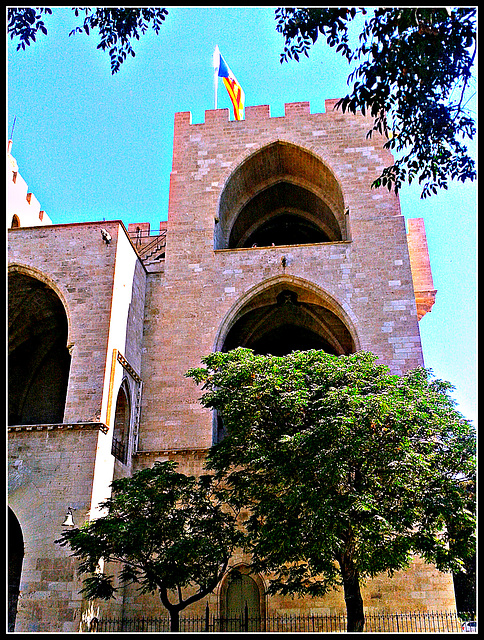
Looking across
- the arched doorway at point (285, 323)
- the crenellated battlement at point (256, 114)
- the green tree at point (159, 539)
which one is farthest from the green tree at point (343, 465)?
the crenellated battlement at point (256, 114)

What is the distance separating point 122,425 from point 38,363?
18.5 feet

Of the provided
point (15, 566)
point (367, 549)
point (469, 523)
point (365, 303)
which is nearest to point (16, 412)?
point (15, 566)

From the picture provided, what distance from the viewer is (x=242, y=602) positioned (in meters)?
14.9

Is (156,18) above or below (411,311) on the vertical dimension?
below

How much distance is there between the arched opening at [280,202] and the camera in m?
20.0

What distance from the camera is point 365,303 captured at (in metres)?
17.0

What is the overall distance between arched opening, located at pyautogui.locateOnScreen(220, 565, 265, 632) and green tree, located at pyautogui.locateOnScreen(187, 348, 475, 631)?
3.33 metres

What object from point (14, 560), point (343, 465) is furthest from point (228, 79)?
point (14, 560)

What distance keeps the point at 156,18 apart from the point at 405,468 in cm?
784

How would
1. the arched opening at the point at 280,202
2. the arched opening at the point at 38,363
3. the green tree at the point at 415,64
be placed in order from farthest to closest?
the arched opening at the point at 280,202
the arched opening at the point at 38,363
the green tree at the point at 415,64

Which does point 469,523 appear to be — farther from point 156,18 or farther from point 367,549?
point 156,18

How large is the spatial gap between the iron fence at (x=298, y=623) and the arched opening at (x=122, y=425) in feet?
12.0

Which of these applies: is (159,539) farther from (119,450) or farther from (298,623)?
(298,623)

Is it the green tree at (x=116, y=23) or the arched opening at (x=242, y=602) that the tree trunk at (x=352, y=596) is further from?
the green tree at (x=116, y=23)
